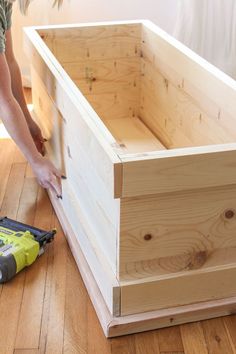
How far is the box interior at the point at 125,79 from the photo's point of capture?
5.69 ft

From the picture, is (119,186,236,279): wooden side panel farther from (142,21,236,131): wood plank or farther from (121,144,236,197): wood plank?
(142,21,236,131): wood plank

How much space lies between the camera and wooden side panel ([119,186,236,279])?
1059 mm

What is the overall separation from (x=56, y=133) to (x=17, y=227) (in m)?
0.30

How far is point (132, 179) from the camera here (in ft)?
3.26

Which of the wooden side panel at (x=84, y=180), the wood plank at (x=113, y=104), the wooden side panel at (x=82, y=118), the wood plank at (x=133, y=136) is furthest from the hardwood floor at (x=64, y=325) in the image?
the wood plank at (x=113, y=104)

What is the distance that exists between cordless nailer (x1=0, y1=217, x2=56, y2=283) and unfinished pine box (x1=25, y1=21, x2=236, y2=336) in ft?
0.27

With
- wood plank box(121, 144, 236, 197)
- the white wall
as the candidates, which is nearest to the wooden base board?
wood plank box(121, 144, 236, 197)

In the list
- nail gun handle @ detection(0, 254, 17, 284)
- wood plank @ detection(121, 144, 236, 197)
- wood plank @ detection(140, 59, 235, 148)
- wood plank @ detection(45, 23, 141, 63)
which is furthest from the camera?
wood plank @ detection(45, 23, 141, 63)

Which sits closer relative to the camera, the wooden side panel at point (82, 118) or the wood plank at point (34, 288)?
the wooden side panel at point (82, 118)

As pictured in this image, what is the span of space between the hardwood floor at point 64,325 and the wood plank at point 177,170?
0.32m

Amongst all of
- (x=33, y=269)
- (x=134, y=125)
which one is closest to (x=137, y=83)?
(x=134, y=125)

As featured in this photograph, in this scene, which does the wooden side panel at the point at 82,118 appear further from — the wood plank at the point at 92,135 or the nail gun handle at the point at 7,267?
the nail gun handle at the point at 7,267

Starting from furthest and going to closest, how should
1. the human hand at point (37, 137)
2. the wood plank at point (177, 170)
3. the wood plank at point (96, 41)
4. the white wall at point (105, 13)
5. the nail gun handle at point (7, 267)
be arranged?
the white wall at point (105, 13) < the wood plank at point (96, 41) < the human hand at point (37, 137) < the nail gun handle at point (7, 267) < the wood plank at point (177, 170)

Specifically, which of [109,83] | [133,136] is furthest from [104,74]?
[133,136]
